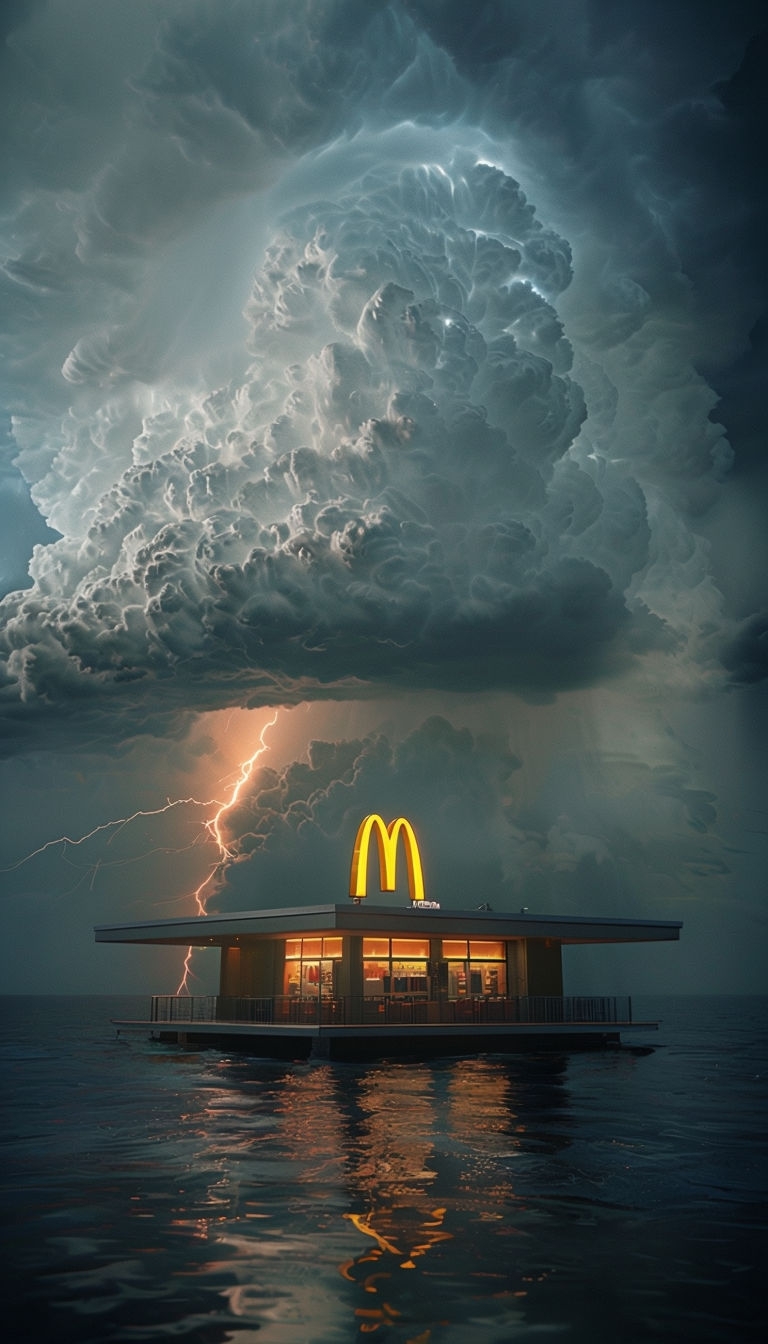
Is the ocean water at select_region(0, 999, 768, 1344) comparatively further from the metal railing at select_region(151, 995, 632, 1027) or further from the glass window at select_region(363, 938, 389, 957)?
the glass window at select_region(363, 938, 389, 957)

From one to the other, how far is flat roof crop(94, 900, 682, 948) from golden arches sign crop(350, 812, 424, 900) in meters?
2.16

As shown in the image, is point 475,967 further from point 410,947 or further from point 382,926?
point 382,926

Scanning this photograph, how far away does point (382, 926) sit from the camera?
48188mm

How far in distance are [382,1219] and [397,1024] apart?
3346 centimetres

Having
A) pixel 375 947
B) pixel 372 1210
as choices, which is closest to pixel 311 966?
pixel 375 947

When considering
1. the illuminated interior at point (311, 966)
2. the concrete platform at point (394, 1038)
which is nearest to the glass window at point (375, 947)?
the illuminated interior at point (311, 966)

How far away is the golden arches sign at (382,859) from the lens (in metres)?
51.4

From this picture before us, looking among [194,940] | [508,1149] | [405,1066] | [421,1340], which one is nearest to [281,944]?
[194,940]

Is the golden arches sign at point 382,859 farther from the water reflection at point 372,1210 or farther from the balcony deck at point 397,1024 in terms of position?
the water reflection at point 372,1210

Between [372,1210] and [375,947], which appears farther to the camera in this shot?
[375,947]

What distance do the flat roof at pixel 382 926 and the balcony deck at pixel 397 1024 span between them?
3.10 metres

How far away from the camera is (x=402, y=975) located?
5272cm

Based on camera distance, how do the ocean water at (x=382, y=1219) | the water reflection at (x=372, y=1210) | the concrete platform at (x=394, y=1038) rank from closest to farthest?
the ocean water at (x=382, y=1219)
the water reflection at (x=372, y=1210)
the concrete platform at (x=394, y=1038)

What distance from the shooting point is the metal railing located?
48094 mm
